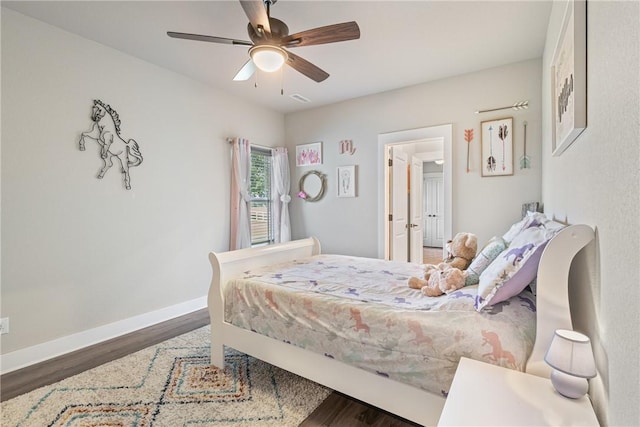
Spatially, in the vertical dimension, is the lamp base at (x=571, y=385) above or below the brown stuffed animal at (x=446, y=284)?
below

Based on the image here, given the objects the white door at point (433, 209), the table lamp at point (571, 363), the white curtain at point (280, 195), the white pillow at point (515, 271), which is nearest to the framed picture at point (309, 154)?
the white curtain at point (280, 195)

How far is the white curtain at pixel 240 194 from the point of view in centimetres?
398

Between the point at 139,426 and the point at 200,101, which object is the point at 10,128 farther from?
the point at 139,426

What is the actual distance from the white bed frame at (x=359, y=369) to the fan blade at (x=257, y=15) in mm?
1587

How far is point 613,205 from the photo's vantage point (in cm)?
84

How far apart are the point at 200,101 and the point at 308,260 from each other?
2.39 metres

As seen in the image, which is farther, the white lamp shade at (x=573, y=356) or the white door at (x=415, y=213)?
the white door at (x=415, y=213)

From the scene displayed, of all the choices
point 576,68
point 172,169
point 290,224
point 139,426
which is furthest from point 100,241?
point 576,68

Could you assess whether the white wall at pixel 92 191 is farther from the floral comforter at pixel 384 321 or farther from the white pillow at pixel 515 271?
the white pillow at pixel 515 271

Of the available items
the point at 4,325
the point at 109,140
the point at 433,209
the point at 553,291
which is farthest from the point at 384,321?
the point at 433,209

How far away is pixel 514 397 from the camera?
102cm

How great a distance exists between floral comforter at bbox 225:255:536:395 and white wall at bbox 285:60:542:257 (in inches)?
62.4

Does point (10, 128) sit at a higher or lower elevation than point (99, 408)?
higher

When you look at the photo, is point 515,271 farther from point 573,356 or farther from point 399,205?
point 399,205
